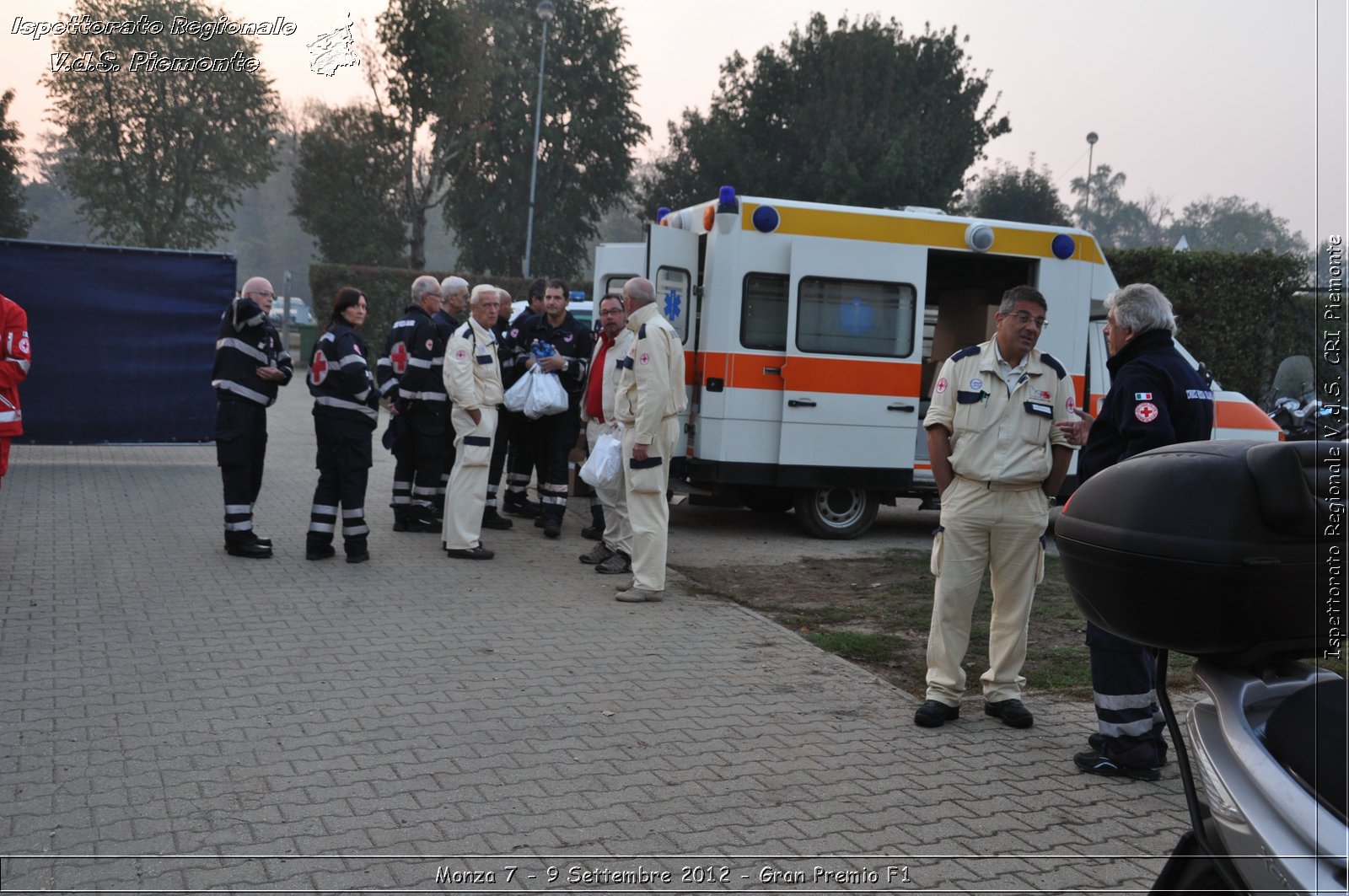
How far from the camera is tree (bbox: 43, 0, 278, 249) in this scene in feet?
77.7

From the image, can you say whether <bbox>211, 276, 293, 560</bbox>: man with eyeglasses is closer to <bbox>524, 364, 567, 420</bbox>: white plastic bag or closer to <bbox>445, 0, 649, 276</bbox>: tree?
<bbox>524, 364, 567, 420</bbox>: white plastic bag

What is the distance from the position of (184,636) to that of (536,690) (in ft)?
7.08

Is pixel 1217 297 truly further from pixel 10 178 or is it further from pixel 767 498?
pixel 10 178

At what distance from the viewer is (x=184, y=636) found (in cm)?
651

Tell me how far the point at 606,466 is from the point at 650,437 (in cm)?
105

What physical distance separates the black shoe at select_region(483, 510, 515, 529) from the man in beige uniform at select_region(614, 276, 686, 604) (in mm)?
2941

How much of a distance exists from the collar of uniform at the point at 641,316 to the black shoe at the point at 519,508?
3.91m

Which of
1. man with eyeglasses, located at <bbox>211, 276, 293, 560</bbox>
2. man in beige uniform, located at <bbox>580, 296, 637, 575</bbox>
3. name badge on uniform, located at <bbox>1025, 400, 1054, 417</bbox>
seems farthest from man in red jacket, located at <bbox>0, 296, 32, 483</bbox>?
name badge on uniform, located at <bbox>1025, 400, 1054, 417</bbox>

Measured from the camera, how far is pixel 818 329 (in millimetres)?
10828

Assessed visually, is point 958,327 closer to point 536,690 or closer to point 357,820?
point 536,690

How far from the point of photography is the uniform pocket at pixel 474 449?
9.14 meters

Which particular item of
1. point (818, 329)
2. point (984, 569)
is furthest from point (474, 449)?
point (984, 569)

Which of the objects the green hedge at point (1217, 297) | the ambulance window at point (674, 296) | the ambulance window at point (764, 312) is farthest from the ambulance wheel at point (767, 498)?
the green hedge at point (1217, 297)

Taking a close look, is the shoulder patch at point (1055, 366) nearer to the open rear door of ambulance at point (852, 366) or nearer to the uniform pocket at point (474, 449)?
the uniform pocket at point (474, 449)
